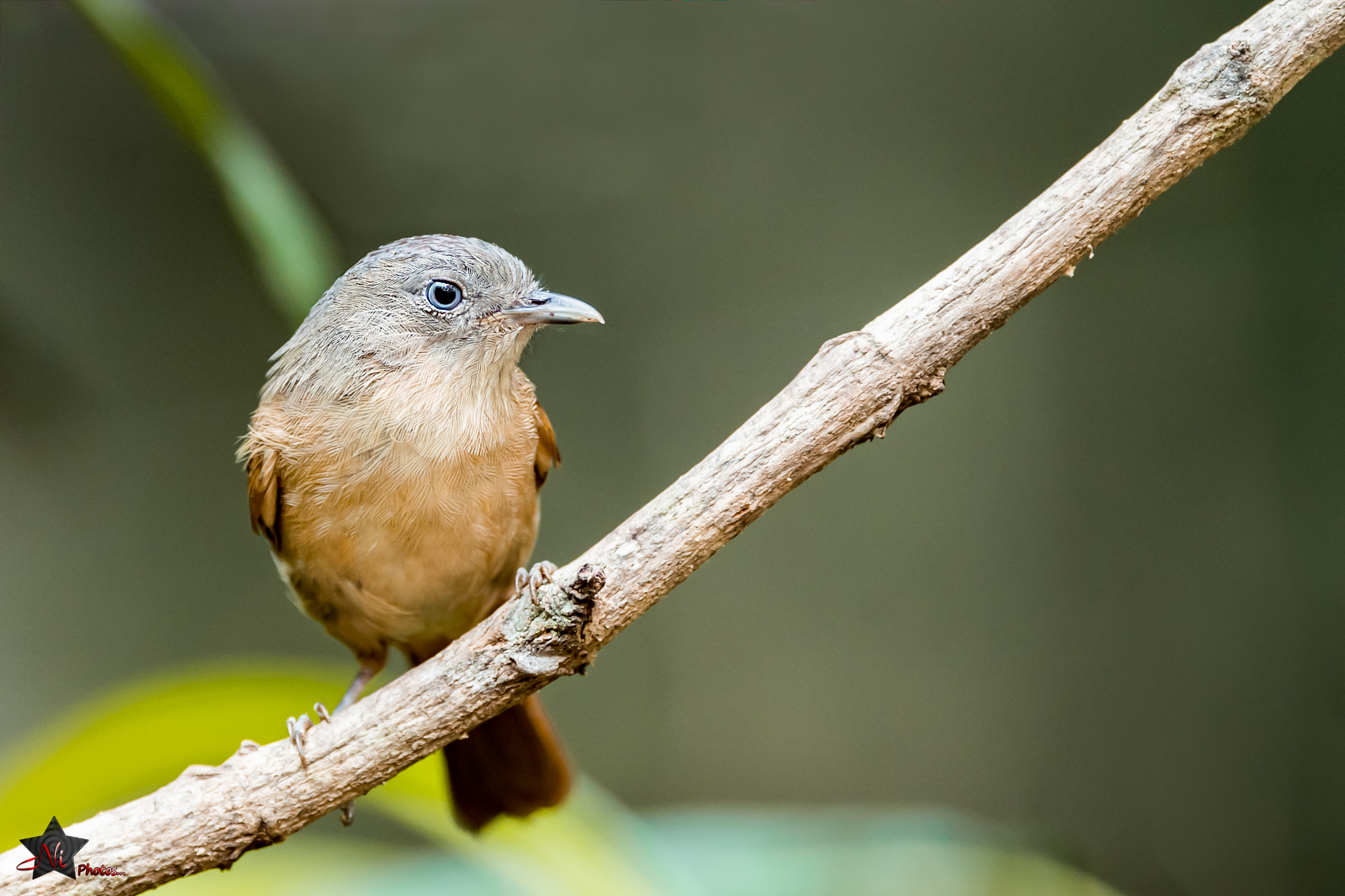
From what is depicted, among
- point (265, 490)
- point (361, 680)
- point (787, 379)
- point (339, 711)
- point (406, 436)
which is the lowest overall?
point (339, 711)

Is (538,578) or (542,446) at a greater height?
(542,446)

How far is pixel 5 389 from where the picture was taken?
2.13 metres

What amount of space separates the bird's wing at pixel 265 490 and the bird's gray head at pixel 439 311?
20cm

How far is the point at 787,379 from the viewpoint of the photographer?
315 cm

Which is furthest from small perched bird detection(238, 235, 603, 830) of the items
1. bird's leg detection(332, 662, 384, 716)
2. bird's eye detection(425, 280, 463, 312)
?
bird's leg detection(332, 662, 384, 716)

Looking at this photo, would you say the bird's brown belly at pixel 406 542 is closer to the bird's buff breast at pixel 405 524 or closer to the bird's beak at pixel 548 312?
the bird's buff breast at pixel 405 524

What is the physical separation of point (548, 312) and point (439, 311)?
205 mm

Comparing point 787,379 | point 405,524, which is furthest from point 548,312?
point 787,379

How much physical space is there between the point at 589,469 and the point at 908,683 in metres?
1.31

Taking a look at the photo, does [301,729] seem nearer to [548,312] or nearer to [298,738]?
[298,738]

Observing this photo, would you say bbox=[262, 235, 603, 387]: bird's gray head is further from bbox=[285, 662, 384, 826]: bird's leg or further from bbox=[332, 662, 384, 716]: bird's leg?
bbox=[332, 662, 384, 716]: bird's leg

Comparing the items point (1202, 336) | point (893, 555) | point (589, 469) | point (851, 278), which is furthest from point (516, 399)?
point (1202, 336)

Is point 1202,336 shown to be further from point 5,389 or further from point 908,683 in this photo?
point 5,389

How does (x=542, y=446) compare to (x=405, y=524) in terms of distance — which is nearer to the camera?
(x=405, y=524)
